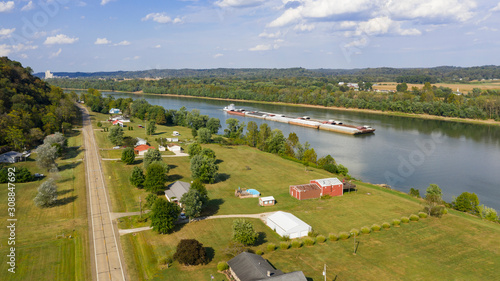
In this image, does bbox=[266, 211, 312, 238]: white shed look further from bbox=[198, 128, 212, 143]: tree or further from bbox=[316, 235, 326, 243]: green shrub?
bbox=[198, 128, 212, 143]: tree

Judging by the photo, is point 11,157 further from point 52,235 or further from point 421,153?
point 421,153

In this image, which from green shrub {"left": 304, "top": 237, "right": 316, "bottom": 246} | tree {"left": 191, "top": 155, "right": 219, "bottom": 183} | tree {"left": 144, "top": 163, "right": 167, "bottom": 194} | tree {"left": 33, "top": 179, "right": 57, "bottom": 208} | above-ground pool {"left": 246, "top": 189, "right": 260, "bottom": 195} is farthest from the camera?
tree {"left": 191, "top": 155, "right": 219, "bottom": 183}

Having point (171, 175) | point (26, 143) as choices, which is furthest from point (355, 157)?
point (26, 143)

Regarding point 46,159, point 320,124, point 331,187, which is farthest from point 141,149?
point 320,124

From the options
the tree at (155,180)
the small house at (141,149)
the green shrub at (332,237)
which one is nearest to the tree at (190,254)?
the green shrub at (332,237)

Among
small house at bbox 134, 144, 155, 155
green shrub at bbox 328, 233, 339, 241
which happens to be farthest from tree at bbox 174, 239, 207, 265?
small house at bbox 134, 144, 155, 155
